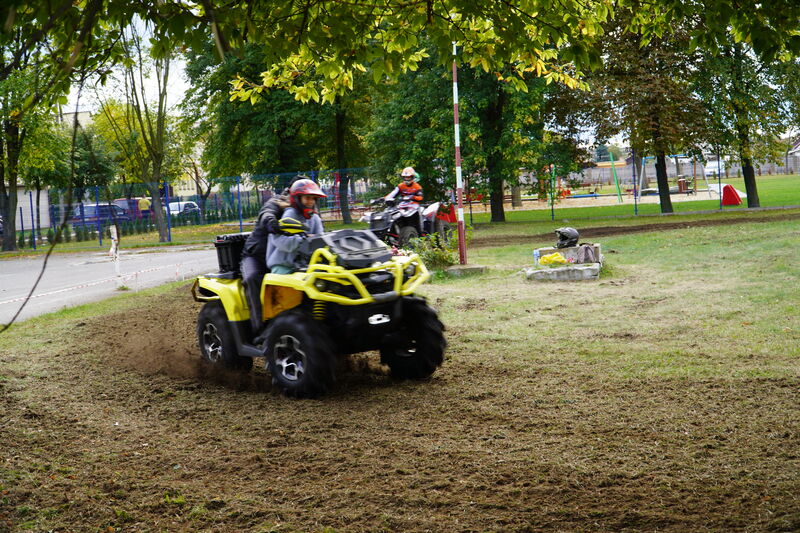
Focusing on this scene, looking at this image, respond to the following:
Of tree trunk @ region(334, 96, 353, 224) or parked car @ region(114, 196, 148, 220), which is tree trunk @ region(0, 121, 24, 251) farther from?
tree trunk @ region(334, 96, 353, 224)

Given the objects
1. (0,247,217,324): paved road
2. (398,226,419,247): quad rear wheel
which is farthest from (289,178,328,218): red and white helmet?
(398,226,419,247): quad rear wheel

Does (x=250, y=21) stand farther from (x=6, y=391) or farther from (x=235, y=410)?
(x=6, y=391)

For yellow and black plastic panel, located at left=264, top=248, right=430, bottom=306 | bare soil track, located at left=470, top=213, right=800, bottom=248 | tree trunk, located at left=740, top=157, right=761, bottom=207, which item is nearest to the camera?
yellow and black plastic panel, located at left=264, top=248, right=430, bottom=306

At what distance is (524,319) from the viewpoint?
10531mm

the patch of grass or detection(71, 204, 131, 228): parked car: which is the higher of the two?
detection(71, 204, 131, 228): parked car

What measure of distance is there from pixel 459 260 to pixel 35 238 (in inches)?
1013

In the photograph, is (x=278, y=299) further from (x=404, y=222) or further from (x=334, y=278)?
(x=404, y=222)

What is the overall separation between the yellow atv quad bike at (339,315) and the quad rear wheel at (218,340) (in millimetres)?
212

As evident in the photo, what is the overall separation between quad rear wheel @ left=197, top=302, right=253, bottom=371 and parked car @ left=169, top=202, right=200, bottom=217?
95.7 feet

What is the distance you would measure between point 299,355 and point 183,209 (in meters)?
31.6

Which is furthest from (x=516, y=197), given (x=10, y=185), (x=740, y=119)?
(x=10, y=185)

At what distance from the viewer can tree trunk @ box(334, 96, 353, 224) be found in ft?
120

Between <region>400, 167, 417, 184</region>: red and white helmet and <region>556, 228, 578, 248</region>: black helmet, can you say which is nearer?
<region>556, 228, 578, 248</region>: black helmet

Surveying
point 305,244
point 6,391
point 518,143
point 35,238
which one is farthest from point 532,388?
point 35,238
